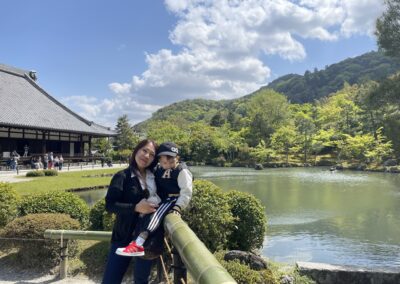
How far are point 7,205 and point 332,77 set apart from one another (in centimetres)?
12542

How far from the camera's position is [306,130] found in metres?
51.2

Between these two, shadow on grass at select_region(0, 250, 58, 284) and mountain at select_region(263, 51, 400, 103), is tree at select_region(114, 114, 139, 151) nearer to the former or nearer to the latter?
shadow on grass at select_region(0, 250, 58, 284)

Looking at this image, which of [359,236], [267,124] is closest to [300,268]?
[359,236]

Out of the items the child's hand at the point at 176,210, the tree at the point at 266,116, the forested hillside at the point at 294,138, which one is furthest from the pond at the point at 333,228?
the tree at the point at 266,116

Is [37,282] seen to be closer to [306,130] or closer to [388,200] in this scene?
[388,200]

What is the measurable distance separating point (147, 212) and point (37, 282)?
3.38 meters

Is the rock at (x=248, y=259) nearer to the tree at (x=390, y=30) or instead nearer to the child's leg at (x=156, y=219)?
the child's leg at (x=156, y=219)

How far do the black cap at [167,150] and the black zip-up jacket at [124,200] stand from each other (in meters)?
0.25

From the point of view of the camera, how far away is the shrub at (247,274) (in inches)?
172

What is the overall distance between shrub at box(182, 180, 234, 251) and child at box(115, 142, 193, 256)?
240cm

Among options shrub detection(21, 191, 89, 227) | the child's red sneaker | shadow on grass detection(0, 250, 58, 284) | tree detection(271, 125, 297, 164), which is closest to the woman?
the child's red sneaker

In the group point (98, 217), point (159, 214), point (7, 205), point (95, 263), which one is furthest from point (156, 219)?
point (7, 205)

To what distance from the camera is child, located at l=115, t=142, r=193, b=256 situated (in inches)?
95.7

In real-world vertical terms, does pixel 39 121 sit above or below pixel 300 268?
above
